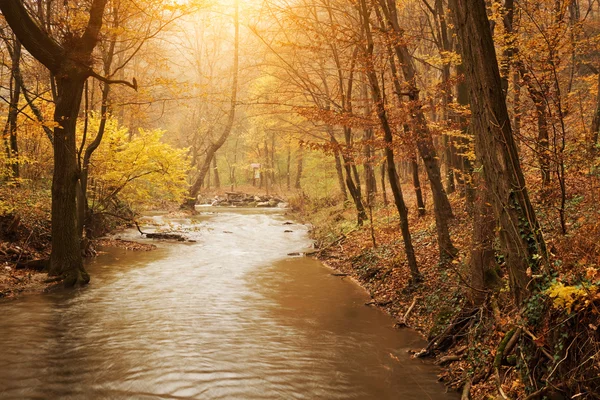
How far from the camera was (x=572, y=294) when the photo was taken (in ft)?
13.1

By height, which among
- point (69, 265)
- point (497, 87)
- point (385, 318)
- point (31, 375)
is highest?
point (497, 87)

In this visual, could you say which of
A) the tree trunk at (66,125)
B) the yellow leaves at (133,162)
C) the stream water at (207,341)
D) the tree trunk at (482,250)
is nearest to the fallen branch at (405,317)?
the stream water at (207,341)

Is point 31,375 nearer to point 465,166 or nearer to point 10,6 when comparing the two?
point 10,6

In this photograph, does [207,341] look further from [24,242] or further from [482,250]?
[24,242]

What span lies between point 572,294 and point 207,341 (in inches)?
224

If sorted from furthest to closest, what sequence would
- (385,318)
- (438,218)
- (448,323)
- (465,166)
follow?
1. (465,166)
2. (438,218)
3. (385,318)
4. (448,323)

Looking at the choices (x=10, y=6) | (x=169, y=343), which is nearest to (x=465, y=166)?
(x=169, y=343)

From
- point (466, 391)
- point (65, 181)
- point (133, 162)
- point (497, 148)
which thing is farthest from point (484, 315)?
point (133, 162)

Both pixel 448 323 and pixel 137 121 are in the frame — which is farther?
pixel 137 121

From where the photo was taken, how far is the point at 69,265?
427 inches

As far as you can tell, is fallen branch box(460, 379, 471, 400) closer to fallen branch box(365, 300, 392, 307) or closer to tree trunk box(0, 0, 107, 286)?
fallen branch box(365, 300, 392, 307)

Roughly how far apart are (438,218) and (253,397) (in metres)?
5.70

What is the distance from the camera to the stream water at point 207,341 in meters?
5.72

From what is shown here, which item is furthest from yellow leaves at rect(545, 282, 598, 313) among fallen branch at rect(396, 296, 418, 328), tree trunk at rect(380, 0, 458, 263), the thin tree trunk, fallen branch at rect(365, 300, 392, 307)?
fallen branch at rect(365, 300, 392, 307)
